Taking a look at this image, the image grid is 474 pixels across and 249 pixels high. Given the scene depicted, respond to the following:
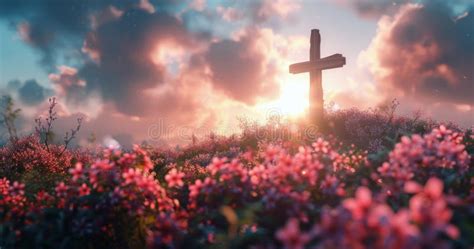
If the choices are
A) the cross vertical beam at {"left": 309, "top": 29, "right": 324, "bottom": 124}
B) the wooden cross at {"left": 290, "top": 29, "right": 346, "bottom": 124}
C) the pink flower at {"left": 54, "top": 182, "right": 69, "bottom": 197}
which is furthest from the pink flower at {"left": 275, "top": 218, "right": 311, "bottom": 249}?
the cross vertical beam at {"left": 309, "top": 29, "right": 324, "bottom": 124}

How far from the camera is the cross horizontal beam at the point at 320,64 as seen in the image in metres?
13.5

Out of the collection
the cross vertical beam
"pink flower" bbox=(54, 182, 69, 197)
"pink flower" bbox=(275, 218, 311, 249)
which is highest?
the cross vertical beam

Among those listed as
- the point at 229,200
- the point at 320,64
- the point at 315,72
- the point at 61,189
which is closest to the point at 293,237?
the point at 229,200

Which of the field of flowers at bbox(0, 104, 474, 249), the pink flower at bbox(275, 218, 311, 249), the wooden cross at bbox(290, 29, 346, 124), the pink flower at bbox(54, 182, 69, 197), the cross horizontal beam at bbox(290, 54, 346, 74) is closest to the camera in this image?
the pink flower at bbox(275, 218, 311, 249)

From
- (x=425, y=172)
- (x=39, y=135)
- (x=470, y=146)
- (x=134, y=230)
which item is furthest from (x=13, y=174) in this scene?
(x=470, y=146)

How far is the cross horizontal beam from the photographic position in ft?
44.4

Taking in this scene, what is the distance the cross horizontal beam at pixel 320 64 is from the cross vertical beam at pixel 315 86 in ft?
0.40

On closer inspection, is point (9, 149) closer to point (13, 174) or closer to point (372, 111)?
point (13, 174)

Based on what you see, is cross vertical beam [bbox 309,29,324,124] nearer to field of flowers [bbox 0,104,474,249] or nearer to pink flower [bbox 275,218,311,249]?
field of flowers [bbox 0,104,474,249]

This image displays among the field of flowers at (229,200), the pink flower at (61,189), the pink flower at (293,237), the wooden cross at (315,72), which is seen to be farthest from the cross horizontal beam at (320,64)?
the pink flower at (293,237)

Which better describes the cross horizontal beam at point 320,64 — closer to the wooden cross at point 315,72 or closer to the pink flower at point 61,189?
the wooden cross at point 315,72

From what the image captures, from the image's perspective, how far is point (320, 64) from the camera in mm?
13961

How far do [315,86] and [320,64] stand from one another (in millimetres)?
769

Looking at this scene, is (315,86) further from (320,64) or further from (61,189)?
(61,189)
